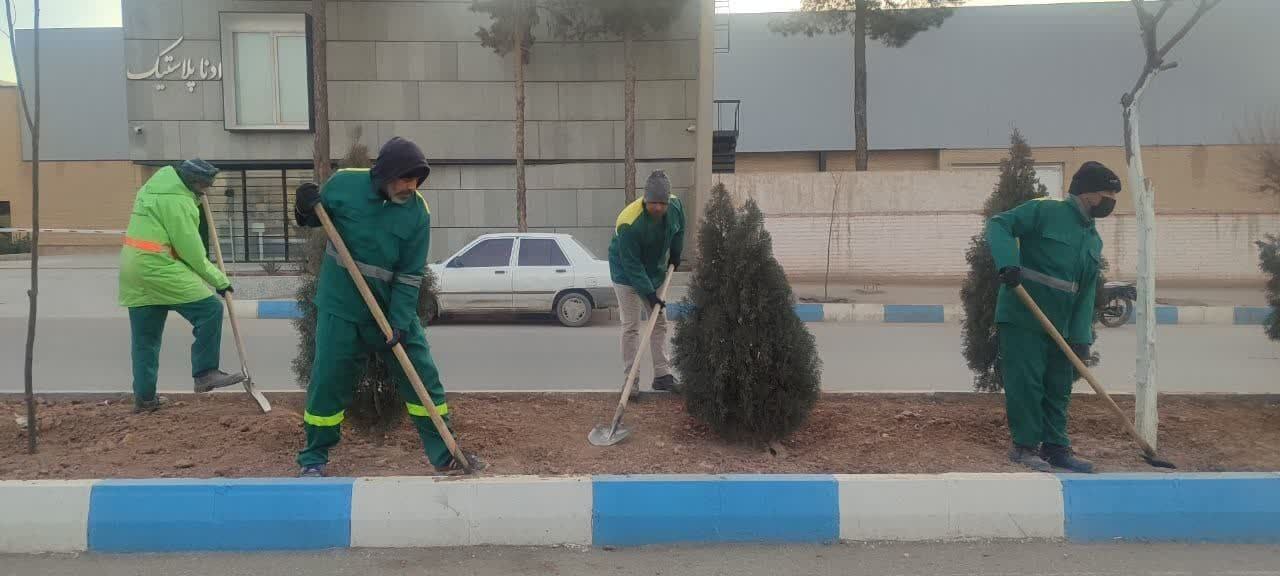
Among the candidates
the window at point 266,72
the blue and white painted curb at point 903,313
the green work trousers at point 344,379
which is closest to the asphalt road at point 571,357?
the blue and white painted curb at point 903,313

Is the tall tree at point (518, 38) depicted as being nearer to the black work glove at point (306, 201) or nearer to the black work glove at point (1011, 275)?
the black work glove at point (306, 201)

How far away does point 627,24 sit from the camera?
16438 mm

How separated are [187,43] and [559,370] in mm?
14707

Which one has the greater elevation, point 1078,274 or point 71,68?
point 71,68

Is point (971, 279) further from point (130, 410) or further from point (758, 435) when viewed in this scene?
point (130, 410)

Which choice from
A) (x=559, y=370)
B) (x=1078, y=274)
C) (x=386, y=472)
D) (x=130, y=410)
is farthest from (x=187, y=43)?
(x=1078, y=274)

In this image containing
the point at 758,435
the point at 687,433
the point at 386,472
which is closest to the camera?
the point at 386,472

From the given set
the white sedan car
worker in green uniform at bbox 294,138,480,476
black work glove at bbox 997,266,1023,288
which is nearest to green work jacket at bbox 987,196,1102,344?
black work glove at bbox 997,266,1023,288

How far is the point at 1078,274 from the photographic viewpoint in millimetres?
4137

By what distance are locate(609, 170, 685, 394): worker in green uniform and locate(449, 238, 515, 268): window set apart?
6.08m

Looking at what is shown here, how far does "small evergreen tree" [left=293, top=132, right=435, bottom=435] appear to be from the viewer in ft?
14.4

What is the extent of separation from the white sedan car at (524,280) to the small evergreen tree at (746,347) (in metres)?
6.96

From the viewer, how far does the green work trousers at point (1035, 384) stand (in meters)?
4.08

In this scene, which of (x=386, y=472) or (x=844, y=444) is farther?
(x=844, y=444)
